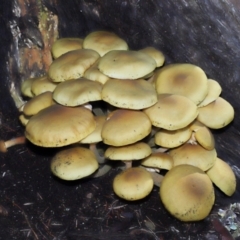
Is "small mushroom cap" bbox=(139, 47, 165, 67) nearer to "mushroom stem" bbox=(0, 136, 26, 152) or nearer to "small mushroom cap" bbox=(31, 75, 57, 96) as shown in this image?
"small mushroom cap" bbox=(31, 75, 57, 96)

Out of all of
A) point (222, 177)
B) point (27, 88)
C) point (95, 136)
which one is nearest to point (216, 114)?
point (222, 177)

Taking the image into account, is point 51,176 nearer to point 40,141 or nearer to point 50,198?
point 50,198

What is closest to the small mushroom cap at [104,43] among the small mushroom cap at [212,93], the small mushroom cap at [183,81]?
the small mushroom cap at [183,81]

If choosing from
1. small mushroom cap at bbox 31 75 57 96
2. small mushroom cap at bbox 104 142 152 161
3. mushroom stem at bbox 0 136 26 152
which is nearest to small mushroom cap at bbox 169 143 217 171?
small mushroom cap at bbox 104 142 152 161

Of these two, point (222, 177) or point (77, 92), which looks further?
point (222, 177)

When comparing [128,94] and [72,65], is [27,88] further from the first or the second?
[128,94]

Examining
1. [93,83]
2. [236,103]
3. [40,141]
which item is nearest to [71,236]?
[40,141]

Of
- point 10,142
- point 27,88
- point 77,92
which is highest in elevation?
point 77,92

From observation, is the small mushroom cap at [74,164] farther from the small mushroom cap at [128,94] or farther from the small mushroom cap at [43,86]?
the small mushroom cap at [43,86]
